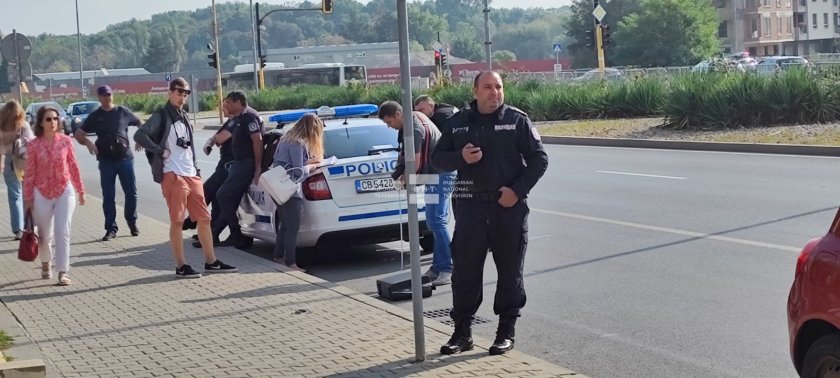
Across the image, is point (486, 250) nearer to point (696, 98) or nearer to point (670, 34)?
A: point (696, 98)

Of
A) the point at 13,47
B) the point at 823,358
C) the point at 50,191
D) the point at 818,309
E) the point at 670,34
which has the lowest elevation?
the point at 823,358

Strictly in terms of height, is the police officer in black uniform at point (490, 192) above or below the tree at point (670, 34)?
below

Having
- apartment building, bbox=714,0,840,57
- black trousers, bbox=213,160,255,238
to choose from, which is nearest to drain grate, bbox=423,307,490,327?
black trousers, bbox=213,160,255,238

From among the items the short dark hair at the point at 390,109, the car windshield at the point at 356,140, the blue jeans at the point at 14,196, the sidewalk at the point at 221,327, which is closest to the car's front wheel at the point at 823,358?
the sidewalk at the point at 221,327

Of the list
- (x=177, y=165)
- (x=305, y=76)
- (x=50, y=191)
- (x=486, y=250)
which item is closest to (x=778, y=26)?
(x=305, y=76)

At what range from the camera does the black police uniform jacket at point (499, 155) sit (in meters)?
7.01

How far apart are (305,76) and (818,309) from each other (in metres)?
77.2

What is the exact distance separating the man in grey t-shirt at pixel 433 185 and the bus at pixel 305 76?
69.8 metres

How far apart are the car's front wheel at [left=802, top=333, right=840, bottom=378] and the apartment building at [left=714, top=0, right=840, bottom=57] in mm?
99403

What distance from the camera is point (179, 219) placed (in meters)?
10.5

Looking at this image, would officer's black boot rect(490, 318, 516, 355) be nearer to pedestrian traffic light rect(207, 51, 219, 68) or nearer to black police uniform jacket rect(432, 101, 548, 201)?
black police uniform jacket rect(432, 101, 548, 201)

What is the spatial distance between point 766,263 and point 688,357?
332 cm

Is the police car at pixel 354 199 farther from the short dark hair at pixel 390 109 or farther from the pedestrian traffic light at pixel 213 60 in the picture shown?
the pedestrian traffic light at pixel 213 60

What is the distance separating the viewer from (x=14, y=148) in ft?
42.8
